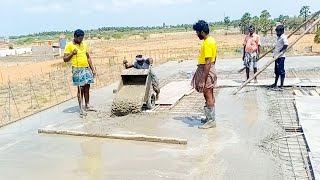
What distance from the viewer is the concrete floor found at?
14.9ft

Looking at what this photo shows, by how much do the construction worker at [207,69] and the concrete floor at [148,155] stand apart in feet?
0.93

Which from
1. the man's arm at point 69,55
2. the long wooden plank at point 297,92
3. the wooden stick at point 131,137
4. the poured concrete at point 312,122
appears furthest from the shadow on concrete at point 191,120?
the long wooden plank at point 297,92

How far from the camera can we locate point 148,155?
17.0 ft

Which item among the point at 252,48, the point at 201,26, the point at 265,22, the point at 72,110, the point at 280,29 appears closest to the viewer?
the point at 201,26

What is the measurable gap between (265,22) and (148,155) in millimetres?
40935

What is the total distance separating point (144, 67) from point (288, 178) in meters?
4.27

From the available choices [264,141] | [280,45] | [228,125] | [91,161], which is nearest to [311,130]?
[264,141]

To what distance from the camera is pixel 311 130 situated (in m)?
5.73

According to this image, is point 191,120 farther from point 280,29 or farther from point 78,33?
point 280,29

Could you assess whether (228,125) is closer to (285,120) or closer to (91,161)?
(285,120)

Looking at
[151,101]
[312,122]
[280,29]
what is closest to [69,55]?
[151,101]

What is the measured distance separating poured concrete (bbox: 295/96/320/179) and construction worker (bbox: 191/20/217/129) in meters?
1.44

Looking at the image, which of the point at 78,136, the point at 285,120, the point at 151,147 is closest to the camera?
the point at 151,147

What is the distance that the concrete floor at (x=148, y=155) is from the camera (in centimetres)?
453
